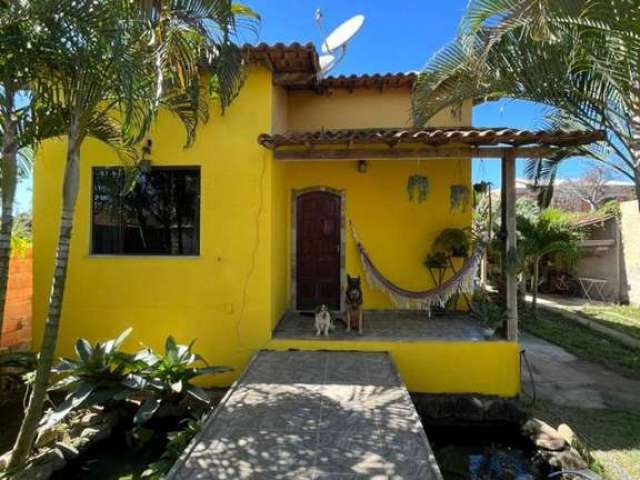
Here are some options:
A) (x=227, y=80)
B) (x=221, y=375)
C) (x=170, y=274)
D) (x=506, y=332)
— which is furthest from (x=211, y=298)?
(x=506, y=332)

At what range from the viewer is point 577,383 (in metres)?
6.21

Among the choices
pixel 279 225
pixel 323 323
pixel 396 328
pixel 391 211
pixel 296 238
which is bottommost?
pixel 396 328

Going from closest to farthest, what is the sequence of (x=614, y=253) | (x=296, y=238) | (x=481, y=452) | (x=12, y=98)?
(x=12, y=98) < (x=481, y=452) < (x=296, y=238) < (x=614, y=253)

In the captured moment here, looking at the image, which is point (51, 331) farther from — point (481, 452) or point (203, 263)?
point (481, 452)

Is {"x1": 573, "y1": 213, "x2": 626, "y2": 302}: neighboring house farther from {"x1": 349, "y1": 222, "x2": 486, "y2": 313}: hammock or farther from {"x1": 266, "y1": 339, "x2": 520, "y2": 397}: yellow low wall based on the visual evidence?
{"x1": 266, "y1": 339, "x2": 520, "y2": 397}: yellow low wall

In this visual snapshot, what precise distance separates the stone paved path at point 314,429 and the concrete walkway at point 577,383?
104 inches

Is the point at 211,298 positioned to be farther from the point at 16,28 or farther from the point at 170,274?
the point at 16,28

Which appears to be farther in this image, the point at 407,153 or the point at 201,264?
the point at 201,264

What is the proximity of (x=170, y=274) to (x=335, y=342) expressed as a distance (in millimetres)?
2579

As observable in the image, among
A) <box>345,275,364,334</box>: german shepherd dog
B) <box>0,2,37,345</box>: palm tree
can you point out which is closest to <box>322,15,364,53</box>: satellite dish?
<box>345,275,364,334</box>: german shepherd dog

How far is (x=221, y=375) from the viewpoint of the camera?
5.88 m

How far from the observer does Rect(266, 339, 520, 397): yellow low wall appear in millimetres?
5492

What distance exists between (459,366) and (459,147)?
9.92ft

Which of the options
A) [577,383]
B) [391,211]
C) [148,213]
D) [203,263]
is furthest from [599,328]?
[148,213]
